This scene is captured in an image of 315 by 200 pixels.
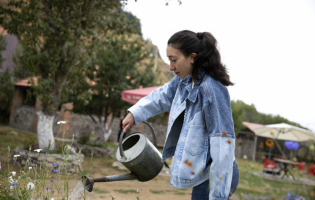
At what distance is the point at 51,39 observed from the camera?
7.40m

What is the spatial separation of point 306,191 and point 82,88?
11604 mm

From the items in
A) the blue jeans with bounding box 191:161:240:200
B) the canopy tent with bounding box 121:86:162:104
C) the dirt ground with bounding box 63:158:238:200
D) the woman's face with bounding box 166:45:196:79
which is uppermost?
the canopy tent with bounding box 121:86:162:104

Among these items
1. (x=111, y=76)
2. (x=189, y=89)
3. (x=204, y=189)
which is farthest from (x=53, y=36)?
(x=204, y=189)

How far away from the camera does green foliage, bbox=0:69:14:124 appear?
18.0 m

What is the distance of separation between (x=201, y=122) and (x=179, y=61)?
0.37 m

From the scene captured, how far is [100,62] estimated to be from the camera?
1187 cm

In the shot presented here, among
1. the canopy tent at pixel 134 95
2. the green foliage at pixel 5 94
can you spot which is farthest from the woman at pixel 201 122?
the green foliage at pixel 5 94

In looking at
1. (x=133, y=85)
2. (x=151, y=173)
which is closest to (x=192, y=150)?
(x=151, y=173)

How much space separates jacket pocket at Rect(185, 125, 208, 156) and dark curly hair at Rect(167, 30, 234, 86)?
301 millimetres

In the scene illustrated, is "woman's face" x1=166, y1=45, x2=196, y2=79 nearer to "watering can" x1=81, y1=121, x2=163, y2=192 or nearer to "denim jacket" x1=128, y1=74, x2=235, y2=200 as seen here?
"denim jacket" x1=128, y1=74, x2=235, y2=200

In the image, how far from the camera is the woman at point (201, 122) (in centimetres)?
179

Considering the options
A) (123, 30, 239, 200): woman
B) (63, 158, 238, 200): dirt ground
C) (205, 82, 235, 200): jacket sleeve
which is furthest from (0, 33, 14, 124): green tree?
(205, 82, 235, 200): jacket sleeve

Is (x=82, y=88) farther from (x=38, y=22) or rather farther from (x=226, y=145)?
(x=226, y=145)

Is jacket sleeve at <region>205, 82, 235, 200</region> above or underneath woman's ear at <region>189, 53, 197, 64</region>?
underneath
